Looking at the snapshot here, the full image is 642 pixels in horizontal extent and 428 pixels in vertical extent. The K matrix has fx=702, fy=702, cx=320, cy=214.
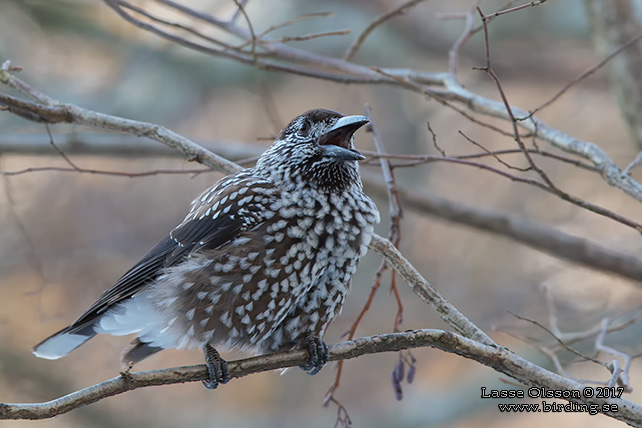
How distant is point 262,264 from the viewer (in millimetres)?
3637

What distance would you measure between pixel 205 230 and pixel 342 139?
93cm

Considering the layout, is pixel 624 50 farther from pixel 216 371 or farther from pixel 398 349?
pixel 216 371

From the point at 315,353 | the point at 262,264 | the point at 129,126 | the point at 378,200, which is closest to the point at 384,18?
the point at 129,126

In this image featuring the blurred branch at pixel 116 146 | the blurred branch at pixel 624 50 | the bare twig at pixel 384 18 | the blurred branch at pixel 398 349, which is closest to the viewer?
the blurred branch at pixel 398 349

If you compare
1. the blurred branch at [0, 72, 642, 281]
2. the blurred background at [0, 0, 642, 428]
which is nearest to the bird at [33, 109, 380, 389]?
the blurred branch at [0, 72, 642, 281]

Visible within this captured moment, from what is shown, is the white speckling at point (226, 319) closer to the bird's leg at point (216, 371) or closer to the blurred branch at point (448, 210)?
the bird's leg at point (216, 371)

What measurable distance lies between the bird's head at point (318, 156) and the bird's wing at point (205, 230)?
0.13 meters

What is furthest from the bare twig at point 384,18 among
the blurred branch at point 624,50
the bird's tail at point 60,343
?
the bird's tail at point 60,343

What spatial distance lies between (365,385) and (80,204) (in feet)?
15.6

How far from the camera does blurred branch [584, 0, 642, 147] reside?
511cm

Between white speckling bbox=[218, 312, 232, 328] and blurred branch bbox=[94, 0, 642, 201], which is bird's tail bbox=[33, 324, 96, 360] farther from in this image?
blurred branch bbox=[94, 0, 642, 201]

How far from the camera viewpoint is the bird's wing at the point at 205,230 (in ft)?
12.5

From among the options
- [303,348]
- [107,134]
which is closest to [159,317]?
[303,348]

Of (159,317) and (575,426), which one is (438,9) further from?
(159,317)
